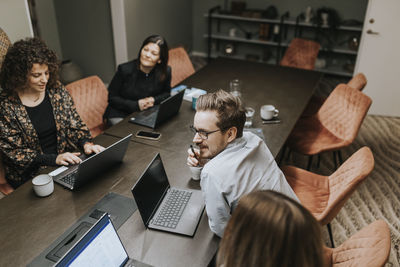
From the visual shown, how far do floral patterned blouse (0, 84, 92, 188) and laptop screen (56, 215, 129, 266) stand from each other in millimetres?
970

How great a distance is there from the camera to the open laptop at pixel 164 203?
1582 mm

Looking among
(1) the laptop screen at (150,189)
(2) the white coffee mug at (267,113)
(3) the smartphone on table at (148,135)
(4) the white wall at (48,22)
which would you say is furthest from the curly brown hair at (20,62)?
(4) the white wall at (48,22)

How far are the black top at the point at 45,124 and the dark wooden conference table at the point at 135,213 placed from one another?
342 mm

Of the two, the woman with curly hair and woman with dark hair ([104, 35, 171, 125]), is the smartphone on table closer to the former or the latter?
the woman with curly hair

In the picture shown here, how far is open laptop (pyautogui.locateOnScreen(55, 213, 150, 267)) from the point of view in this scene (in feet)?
3.80

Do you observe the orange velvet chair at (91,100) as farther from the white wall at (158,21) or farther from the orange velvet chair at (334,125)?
the white wall at (158,21)

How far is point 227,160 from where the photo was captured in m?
1.56

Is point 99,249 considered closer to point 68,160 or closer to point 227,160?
point 227,160

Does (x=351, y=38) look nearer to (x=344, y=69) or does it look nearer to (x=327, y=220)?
(x=344, y=69)

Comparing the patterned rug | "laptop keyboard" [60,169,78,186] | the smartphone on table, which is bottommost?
the patterned rug

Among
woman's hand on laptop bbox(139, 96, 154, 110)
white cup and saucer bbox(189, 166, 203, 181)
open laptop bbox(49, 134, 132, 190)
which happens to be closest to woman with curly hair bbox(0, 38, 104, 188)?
open laptop bbox(49, 134, 132, 190)

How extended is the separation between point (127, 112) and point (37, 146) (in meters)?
0.85

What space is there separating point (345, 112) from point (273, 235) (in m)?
2.26

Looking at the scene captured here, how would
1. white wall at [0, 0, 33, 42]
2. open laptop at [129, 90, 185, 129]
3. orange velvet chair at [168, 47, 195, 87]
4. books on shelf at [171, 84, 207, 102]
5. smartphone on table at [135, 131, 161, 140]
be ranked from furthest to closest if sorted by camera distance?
orange velvet chair at [168, 47, 195, 87] < books on shelf at [171, 84, 207, 102] < white wall at [0, 0, 33, 42] < open laptop at [129, 90, 185, 129] < smartphone on table at [135, 131, 161, 140]
